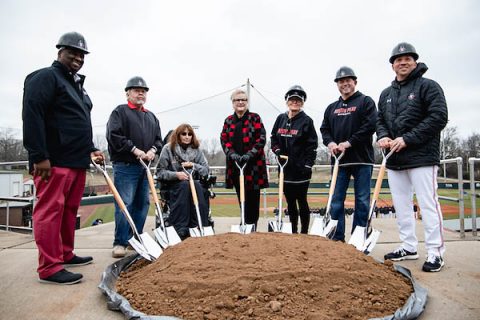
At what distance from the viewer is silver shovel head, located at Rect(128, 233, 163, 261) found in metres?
2.87

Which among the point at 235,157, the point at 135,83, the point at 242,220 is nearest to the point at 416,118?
the point at 235,157

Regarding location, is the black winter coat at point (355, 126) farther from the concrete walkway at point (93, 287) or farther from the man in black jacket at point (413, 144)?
the concrete walkway at point (93, 287)

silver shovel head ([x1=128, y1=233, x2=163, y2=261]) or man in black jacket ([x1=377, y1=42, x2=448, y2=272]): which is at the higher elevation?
man in black jacket ([x1=377, y1=42, x2=448, y2=272])

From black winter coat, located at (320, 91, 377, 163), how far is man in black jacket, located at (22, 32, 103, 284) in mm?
2440

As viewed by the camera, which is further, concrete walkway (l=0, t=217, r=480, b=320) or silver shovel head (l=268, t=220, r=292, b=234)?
silver shovel head (l=268, t=220, r=292, b=234)

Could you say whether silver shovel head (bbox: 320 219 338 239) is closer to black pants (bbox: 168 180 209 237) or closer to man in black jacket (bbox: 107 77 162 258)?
black pants (bbox: 168 180 209 237)

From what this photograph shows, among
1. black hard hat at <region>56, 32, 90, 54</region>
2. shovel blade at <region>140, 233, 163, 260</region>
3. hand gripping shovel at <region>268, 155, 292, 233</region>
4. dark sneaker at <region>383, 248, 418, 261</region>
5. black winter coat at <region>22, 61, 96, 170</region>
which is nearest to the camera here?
black winter coat at <region>22, 61, 96, 170</region>

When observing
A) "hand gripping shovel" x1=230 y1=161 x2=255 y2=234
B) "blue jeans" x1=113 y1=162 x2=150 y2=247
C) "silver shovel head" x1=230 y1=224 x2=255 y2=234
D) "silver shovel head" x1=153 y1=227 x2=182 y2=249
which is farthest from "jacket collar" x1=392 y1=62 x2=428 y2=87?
"blue jeans" x1=113 y1=162 x2=150 y2=247

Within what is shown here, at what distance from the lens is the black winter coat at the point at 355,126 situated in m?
3.56

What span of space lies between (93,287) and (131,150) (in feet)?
4.61

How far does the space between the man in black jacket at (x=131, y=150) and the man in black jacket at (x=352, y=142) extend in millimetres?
1961

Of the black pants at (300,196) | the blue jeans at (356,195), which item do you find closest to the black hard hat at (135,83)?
the black pants at (300,196)

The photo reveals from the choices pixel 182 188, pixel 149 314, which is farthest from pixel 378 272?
pixel 182 188

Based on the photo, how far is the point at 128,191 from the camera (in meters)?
3.57
